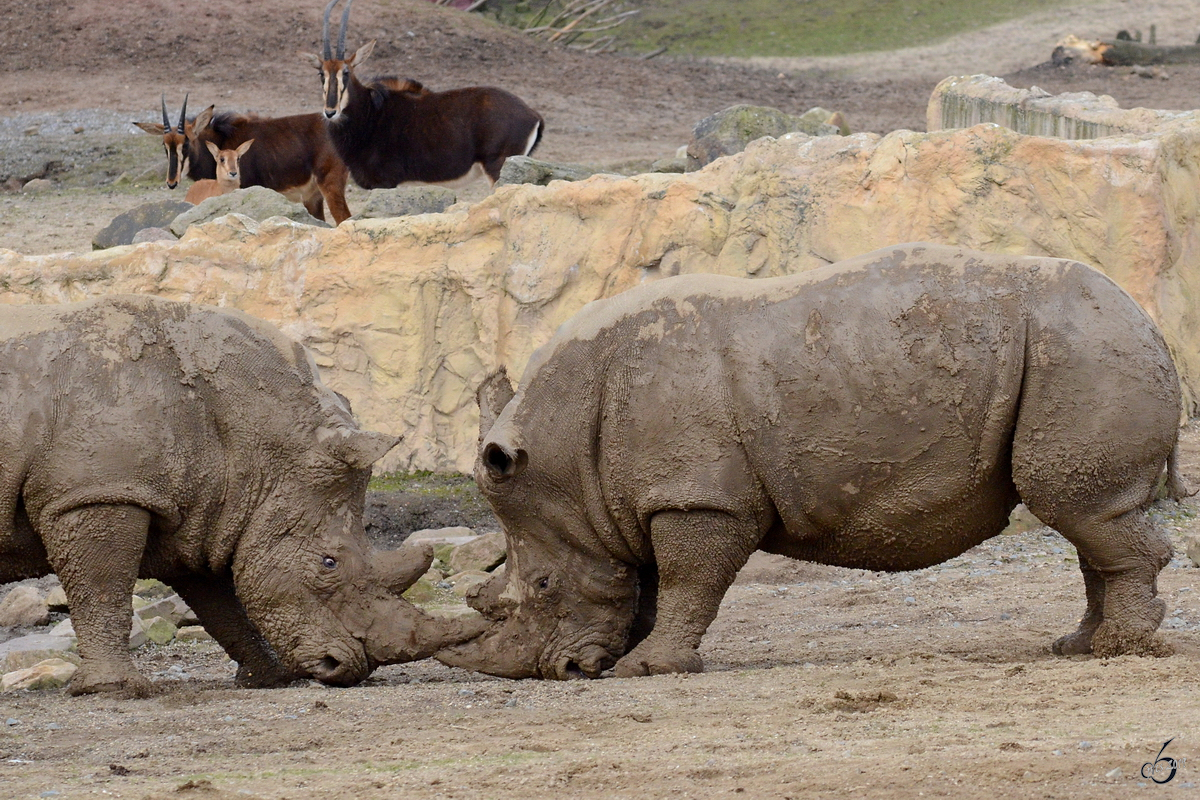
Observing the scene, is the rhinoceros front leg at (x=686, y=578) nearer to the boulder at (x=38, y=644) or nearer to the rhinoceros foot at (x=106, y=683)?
the rhinoceros foot at (x=106, y=683)

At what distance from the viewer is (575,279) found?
11.0m

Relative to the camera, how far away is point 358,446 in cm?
672

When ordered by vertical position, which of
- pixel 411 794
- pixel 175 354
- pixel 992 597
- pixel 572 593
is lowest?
pixel 992 597

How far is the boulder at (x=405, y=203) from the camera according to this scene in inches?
534

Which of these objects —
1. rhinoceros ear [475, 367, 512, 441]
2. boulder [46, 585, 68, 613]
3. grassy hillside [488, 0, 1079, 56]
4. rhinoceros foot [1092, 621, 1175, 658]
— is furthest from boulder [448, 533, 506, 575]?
grassy hillside [488, 0, 1079, 56]

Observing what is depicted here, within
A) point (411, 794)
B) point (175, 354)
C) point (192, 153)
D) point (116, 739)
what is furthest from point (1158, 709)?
point (192, 153)

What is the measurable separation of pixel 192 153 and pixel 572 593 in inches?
480

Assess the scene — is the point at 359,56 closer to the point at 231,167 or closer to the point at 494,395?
the point at 231,167

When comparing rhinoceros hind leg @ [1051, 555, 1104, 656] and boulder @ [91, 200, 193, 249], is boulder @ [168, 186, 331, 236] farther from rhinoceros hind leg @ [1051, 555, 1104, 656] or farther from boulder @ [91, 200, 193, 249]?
rhinoceros hind leg @ [1051, 555, 1104, 656]

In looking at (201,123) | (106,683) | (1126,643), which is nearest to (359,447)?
(106,683)

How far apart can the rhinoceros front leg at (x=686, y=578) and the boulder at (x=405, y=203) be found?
764 centimetres

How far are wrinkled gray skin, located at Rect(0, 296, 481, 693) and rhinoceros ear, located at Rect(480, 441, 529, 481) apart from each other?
1.86ft

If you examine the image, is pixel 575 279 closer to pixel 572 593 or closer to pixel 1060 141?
pixel 1060 141

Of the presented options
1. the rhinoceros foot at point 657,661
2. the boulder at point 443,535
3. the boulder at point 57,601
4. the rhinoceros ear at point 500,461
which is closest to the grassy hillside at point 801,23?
the boulder at point 443,535
